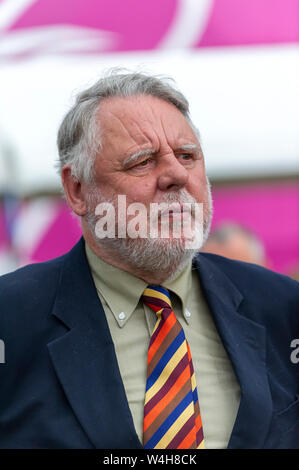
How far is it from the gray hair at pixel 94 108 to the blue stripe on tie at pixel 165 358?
0.50 metres

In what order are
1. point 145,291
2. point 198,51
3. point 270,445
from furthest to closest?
1. point 198,51
2. point 145,291
3. point 270,445

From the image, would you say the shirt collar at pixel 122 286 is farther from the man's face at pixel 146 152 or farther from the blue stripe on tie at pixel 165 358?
the man's face at pixel 146 152

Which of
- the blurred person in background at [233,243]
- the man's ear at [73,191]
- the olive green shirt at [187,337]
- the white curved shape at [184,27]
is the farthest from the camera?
the white curved shape at [184,27]

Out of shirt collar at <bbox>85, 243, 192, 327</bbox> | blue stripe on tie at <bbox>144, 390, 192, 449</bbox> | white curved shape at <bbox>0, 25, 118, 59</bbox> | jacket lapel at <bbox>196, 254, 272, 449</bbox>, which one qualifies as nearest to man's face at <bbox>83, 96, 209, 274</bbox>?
shirt collar at <bbox>85, 243, 192, 327</bbox>

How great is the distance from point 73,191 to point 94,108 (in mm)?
248

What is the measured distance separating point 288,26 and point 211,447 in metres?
3.13

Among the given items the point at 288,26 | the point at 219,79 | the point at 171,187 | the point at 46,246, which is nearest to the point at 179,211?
the point at 171,187

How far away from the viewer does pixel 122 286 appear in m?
1.82

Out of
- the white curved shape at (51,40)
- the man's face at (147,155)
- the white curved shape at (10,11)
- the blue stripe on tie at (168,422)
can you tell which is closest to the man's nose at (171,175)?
the man's face at (147,155)

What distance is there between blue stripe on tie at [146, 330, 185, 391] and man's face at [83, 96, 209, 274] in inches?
9.6

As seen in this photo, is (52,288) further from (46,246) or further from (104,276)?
(46,246)

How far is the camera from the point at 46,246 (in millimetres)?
3781

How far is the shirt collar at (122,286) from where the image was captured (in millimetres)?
1797

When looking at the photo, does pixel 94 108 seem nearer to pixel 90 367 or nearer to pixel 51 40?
pixel 90 367
